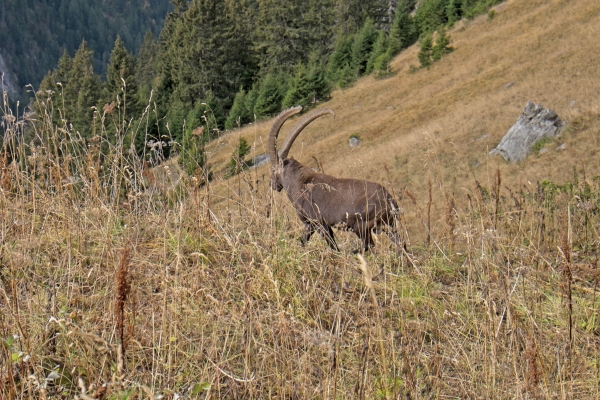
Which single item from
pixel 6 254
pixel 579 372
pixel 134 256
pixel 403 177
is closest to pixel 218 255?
pixel 134 256

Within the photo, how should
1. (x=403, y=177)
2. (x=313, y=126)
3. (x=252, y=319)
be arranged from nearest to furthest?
(x=252, y=319)
(x=403, y=177)
(x=313, y=126)

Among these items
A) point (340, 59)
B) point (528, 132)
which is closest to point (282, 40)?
point (340, 59)

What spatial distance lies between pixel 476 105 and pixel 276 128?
26.7m

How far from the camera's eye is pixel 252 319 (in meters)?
2.63

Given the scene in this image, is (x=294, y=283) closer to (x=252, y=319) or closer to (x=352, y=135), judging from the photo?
(x=252, y=319)

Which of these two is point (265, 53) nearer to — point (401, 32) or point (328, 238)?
point (401, 32)

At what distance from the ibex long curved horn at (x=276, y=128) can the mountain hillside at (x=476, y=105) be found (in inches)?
131

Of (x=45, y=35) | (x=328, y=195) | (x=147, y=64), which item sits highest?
(x=45, y=35)

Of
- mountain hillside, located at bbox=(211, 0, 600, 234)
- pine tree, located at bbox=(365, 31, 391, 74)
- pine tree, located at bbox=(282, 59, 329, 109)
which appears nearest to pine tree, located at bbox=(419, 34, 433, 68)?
mountain hillside, located at bbox=(211, 0, 600, 234)

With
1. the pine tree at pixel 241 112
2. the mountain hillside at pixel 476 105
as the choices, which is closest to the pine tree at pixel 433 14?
the mountain hillside at pixel 476 105

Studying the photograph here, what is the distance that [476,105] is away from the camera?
3097 centimetres

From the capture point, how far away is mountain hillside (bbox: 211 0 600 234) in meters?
20.9

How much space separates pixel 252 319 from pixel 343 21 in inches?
2883

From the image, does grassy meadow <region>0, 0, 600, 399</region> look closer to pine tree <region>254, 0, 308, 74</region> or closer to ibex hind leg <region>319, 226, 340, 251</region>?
ibex hind leg <region>319, 226, 340, 251</region>
